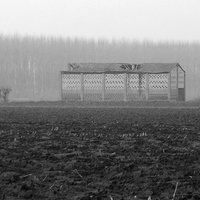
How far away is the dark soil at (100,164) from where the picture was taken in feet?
20.1

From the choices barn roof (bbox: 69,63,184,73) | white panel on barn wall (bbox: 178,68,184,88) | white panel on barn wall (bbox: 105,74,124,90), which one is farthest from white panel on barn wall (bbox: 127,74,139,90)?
white panel on barn wall (bbox: 178,68,184,88)

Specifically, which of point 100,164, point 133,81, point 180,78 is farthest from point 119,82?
point 100,164

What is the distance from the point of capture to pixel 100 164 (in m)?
8.15

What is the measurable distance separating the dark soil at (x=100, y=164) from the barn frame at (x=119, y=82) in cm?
2516

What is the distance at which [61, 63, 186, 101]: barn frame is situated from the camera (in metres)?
38.9

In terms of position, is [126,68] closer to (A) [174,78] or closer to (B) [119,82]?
(B) [119,82]

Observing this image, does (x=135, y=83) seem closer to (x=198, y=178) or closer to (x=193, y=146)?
(x=193, y=146)

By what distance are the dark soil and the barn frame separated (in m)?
25.2

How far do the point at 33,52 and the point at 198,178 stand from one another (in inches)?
2658

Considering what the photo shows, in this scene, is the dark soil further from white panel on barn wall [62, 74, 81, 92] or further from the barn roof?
white panel on barn wall [62, 74, 81, 92]

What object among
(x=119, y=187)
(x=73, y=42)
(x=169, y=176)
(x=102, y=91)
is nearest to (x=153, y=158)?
(x=169, y=176)

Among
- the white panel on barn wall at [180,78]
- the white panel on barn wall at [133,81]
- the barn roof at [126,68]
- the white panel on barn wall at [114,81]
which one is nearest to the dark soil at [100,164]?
the barn roof at [126,68]

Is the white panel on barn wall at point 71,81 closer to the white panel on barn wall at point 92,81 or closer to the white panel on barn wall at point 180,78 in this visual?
the white panel on barn wall at point 92,81

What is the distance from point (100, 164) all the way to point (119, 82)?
31.9 metres
